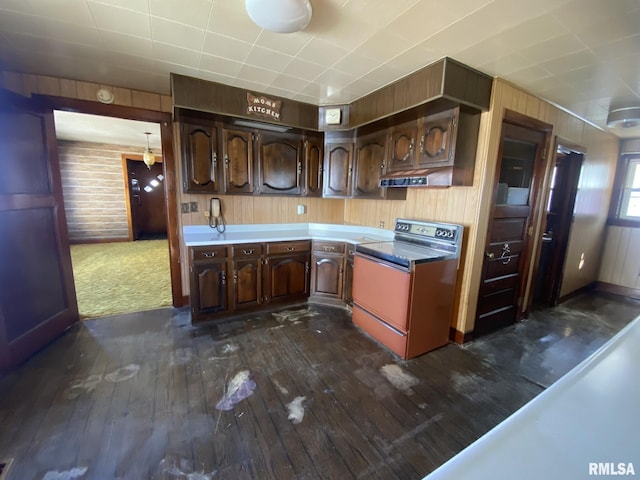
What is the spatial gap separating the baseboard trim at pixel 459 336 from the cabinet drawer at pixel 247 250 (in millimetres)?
2124

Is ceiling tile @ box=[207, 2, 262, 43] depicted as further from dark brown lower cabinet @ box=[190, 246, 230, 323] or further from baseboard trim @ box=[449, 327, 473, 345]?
baseboard trim @ box=[449, 327, 473, 345]

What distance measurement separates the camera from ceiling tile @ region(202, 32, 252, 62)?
1.89 metres

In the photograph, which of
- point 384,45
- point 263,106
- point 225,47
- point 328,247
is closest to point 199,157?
point 263,106

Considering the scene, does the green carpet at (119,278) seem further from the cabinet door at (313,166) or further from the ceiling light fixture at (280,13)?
the ceiling light fixture at (280,13)

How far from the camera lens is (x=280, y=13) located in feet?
4.84

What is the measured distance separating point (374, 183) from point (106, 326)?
3236mm

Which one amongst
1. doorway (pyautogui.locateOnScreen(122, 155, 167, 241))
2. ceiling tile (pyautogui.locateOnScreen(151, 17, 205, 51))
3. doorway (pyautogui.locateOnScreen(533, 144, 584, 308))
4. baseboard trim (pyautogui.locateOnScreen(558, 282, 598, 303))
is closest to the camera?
ceiling tile (pyautogui.locateOnScreen(151, 17, 205, 51))

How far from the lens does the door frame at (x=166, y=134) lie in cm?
262

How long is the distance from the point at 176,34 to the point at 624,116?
13.6 ft

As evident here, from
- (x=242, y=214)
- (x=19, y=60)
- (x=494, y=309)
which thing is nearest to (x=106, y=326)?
(x=242, y=214)

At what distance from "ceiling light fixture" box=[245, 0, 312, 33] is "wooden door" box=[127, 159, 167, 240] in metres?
6.75

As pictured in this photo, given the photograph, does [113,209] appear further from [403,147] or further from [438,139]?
[438,139]

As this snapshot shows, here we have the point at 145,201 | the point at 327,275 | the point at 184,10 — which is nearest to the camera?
the point at 184,10

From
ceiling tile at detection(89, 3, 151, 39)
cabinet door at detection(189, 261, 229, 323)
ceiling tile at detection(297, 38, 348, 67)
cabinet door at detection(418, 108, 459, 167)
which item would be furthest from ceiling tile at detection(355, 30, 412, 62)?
cabinet door at detection(189, 261, 229, 323)
